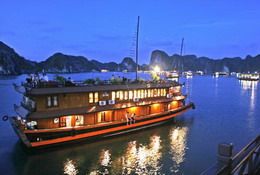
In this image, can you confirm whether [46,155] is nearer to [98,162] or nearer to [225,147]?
[98,162]

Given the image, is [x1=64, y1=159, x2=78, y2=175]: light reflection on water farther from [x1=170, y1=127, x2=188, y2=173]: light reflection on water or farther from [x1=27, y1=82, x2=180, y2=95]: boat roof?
[x1=170, y1=127, x2=188, y2=173]: light reflection on water

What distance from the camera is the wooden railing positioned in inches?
281

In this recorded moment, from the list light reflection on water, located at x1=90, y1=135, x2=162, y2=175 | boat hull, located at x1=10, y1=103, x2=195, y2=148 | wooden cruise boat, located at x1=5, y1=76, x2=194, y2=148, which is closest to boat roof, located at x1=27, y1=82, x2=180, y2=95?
wooden cruise boat, located at x1=5, y1=76, x2=194, y2=148

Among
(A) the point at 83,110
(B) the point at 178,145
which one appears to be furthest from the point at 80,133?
(B) the point at 178,145

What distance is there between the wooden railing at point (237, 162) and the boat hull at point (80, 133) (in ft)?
53.4

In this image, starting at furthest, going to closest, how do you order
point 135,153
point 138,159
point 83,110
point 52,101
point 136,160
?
point 83,110
point 52,101
point 135,153
point 138,159
point 136,160

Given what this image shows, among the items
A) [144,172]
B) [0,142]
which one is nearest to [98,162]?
[144,172]

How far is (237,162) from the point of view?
7.92m

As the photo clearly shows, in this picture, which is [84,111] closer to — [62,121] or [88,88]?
[62,121]

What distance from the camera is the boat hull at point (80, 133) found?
818 inches

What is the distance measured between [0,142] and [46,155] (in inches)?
→ 283

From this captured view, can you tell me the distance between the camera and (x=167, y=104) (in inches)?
1299

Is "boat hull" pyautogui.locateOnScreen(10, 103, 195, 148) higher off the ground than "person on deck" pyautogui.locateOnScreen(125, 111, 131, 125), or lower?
lower

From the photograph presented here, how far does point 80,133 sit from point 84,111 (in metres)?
2.07
